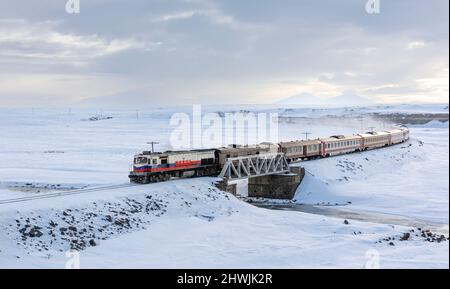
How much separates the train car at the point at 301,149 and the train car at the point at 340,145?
183 cm

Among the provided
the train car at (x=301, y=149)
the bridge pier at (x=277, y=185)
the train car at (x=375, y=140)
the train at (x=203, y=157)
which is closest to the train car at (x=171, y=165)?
the train at (x=203, y=157)

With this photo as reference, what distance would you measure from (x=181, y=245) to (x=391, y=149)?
64276mm

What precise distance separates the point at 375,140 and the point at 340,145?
1502 centimetres

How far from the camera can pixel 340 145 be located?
7338 cm

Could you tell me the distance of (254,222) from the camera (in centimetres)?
3722

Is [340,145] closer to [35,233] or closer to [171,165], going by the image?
[171,165]

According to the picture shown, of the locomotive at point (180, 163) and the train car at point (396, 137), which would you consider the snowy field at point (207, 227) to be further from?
the train car at point (396, 137)

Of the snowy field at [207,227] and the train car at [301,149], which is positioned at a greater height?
the train car at [301,149]

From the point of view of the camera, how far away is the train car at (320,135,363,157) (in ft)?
230

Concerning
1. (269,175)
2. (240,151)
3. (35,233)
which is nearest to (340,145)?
(269,175)

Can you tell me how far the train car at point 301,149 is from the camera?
200 feet

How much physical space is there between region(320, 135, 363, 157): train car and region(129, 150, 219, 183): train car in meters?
24.9
